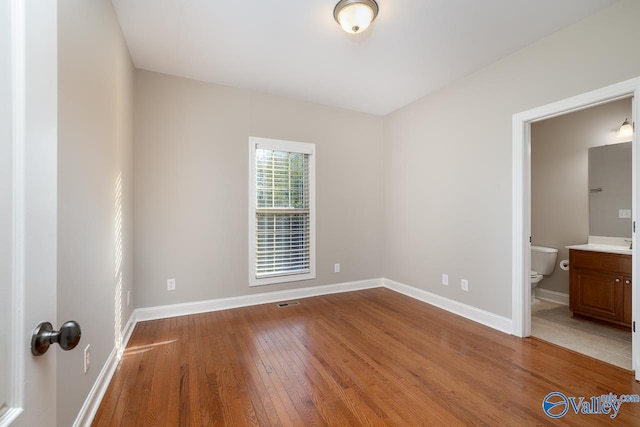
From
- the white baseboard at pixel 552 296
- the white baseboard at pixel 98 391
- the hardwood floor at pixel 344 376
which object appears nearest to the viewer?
the white baseboard at pixel 98 391

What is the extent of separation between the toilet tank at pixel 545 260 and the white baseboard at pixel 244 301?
2.11 meters

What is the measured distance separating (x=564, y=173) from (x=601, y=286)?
5.14ft

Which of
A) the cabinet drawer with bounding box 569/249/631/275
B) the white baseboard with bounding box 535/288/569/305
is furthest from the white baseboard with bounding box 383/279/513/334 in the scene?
the white baseboard with bounding box 535/288/569/305

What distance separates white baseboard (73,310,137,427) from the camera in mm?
1562

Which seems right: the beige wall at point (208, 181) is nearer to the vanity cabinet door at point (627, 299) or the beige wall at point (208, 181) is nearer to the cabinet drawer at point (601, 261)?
the cabinet drawer at point (601, 261)

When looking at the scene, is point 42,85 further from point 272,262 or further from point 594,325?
point 594,325

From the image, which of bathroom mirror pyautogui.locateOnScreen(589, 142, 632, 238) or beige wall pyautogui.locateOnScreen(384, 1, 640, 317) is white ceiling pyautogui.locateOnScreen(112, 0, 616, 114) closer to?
beige wall pyautogui.locateOnScreen(384, 1, 640, 317)

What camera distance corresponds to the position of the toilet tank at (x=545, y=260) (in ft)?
12.4

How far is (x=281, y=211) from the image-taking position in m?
3.83

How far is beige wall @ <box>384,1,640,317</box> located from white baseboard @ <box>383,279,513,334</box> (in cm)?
7

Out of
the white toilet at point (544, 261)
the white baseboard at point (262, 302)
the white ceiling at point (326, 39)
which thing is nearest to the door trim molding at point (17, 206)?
the white baseboard at point (262, 302)

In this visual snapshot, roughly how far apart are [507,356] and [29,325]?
9.69ft

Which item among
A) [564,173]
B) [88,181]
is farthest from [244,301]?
[564,173]

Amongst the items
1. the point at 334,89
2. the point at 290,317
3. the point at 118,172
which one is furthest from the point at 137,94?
the point at 290,317
